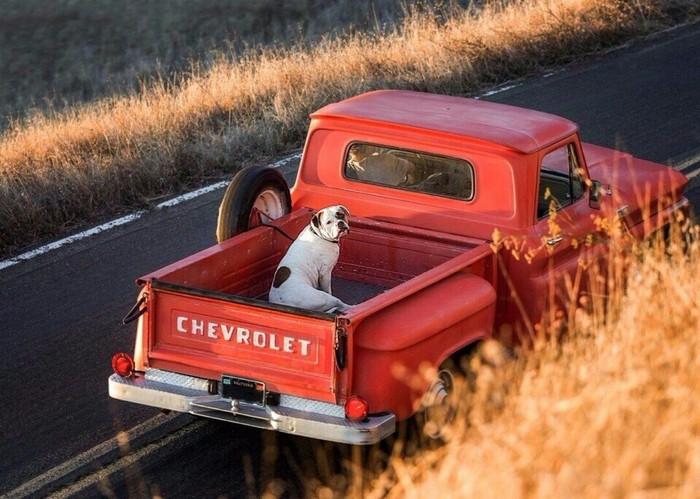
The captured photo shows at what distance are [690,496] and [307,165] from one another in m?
4.31

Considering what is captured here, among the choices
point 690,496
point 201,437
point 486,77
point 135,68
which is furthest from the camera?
point 135,68

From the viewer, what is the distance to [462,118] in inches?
313

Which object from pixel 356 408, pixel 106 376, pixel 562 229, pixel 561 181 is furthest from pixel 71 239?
pixel 356 408

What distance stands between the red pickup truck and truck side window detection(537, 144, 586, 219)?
1 centimetres

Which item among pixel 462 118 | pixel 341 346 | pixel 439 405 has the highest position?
pixel 462 118

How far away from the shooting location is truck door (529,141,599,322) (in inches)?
292

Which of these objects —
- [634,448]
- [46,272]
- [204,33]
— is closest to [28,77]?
[204,33]

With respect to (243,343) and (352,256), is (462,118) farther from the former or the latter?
(243,343)

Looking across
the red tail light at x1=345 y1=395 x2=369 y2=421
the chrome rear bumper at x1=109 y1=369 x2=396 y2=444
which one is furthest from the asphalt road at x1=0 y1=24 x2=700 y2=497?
the red tail light at x1=345 y1=395 x2=369 y2=421

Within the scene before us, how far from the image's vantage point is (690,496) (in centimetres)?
457

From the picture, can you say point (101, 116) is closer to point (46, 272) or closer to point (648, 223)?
point (46, 272)

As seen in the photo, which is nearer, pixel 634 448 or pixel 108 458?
pixel 634 448

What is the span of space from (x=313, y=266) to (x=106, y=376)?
1735 millimetres

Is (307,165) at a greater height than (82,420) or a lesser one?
greater
